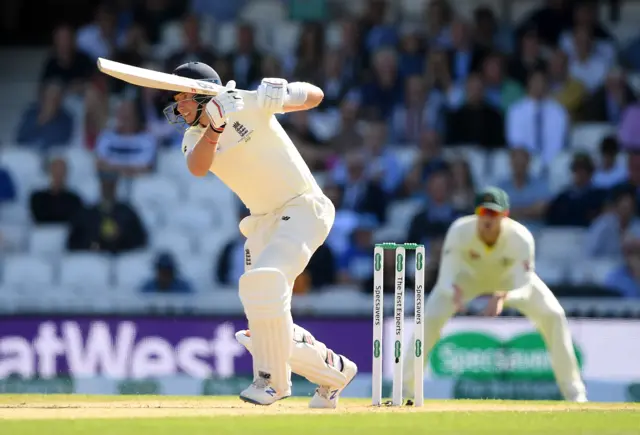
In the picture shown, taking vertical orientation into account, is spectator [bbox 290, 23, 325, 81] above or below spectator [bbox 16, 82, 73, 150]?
above

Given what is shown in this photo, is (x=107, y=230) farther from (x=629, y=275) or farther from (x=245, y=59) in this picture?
(x=629, y=275)

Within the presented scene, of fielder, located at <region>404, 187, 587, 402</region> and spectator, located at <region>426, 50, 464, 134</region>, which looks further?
spectator, located at <region>426, 50, 464, 134</region>

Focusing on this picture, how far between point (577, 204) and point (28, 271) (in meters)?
4.80

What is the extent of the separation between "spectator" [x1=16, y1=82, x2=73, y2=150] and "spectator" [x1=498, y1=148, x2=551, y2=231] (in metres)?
4.10

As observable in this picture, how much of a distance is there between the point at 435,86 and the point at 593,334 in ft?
13.0

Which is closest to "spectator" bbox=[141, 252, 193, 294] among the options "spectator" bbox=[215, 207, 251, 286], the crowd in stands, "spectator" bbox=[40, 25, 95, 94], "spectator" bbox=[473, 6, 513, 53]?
the crowd in stands

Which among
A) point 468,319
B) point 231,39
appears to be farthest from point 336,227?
point 231,39

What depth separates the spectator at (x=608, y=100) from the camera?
1378cm

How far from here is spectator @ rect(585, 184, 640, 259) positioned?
12422 mm

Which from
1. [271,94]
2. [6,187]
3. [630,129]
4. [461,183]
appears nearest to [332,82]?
[461,183]

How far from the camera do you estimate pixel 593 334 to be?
34.8 feet

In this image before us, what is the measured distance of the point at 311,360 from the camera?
23.0ft

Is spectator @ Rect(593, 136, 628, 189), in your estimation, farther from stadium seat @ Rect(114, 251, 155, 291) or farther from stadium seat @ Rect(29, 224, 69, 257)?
stadium seat @ Rect(29, 224, 69, 257)

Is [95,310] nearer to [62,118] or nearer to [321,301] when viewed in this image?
[321,301]
